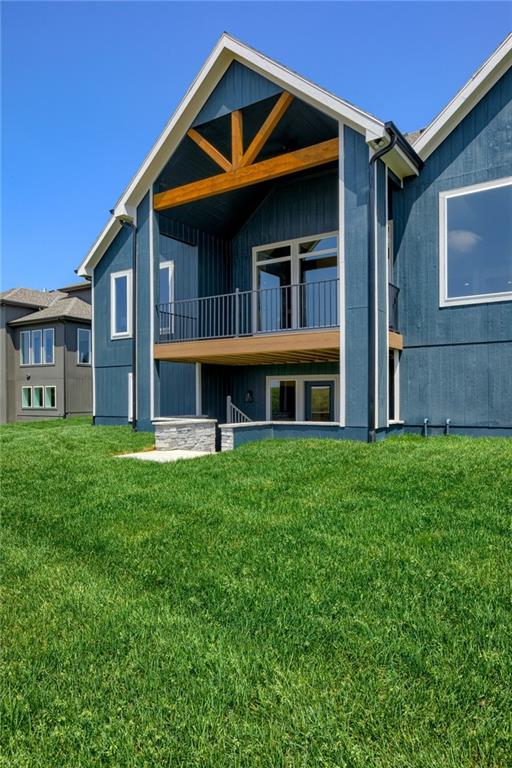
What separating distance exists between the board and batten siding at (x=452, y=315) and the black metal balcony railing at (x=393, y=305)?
144mm

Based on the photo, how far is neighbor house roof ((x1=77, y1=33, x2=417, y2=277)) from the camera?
8.73 m

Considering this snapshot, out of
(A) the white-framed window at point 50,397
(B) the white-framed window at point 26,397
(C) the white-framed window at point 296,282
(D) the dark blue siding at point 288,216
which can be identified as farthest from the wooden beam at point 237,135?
(B) the white-framed window at point 26,397

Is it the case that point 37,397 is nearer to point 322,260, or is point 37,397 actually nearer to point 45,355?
point 45,355

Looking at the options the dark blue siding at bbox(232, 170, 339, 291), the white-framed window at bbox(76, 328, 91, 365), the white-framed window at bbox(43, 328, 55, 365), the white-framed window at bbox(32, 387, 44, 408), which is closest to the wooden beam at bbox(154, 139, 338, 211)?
the dark blue siding at bbox(232, 170, 339, 291)

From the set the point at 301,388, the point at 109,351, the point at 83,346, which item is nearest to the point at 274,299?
the point at 301,388

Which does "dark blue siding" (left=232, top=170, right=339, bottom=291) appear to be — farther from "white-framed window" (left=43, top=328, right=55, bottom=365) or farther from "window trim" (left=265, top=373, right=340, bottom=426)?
"white-framed window" (left=43, top=328, right=55, bottom=365)

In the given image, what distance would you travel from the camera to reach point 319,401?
1206cm

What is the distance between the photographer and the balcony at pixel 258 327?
31.7 feet

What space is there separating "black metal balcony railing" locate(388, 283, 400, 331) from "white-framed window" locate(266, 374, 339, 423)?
7.12 ft

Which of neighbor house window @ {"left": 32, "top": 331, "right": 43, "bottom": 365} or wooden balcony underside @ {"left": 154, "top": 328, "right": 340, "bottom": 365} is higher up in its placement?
neighbor house window @ {"left": 32, "top": 331, "right": 43, "bottom": 365}

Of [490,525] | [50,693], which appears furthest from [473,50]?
[50,693]

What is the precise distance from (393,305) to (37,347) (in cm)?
1972

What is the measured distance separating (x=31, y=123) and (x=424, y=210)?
27.8 feet

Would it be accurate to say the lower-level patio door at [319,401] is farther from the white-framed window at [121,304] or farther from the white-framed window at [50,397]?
the white-framed window at [50,397]
